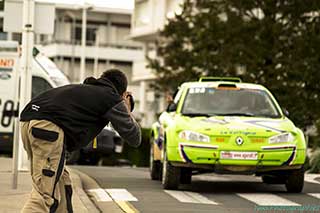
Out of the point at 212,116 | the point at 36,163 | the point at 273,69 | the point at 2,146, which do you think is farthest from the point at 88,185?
the point at 273,69

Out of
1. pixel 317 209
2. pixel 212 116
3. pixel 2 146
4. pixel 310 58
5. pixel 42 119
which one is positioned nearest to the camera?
pixel 42 119

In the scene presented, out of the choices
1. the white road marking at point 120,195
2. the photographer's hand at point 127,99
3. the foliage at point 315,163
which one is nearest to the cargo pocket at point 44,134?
the photographer's hand at point 127,99

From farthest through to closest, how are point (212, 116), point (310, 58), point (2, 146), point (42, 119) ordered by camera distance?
point (310, 58) < point (2, 146) < point (212, 116) < point (42, 119)

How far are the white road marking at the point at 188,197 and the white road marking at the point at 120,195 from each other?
1.95 feet

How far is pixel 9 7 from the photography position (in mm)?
15727

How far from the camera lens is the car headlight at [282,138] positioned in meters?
14.1

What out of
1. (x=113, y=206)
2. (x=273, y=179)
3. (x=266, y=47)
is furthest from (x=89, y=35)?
(x=113, y=206)

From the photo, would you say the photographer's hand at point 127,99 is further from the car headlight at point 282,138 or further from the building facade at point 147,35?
the building facade at point 147,35

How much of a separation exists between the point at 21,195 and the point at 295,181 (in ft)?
13.9

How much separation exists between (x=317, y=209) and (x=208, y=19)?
76.5 ft

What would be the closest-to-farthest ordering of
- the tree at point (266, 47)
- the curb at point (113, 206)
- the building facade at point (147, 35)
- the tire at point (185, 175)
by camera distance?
the curb at point (113, 206)
the tire at point (185, 175)
the tree at point (266, 47)
the building facade at point (147, 35)

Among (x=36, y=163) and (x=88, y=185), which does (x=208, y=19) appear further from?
(x=36, y=163)

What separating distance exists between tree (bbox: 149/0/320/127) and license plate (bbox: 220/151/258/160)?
1840cm

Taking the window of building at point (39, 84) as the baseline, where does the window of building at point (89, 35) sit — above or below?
above
